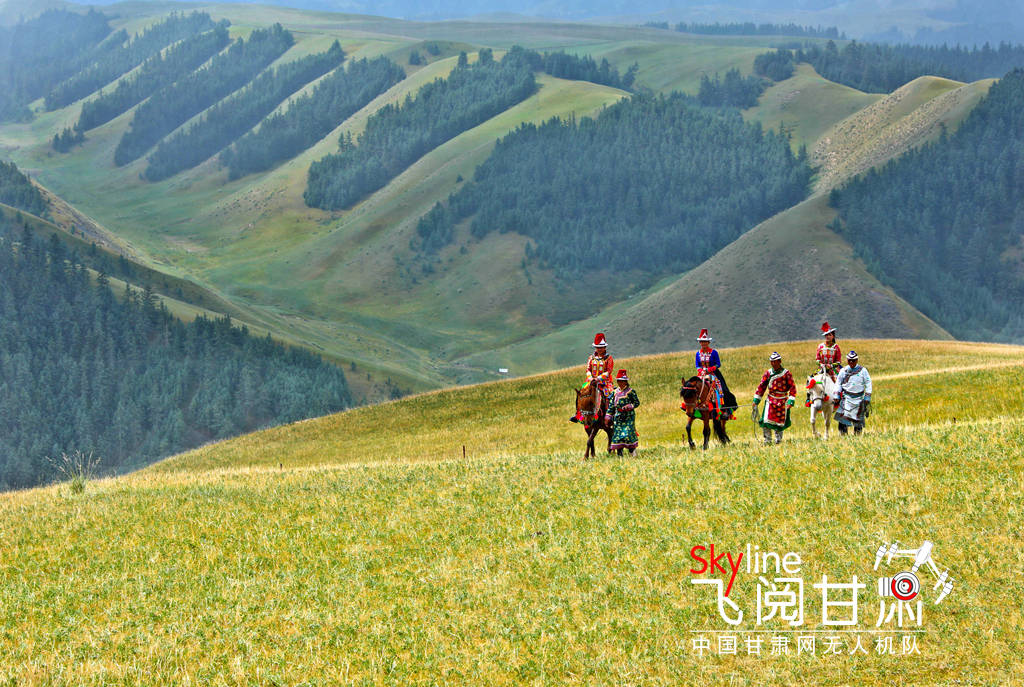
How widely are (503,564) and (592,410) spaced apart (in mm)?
9387

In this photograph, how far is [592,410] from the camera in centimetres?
2528

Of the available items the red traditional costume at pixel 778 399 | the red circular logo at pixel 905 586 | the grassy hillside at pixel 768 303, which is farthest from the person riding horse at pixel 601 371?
the grassy hillside at pixel 768 303

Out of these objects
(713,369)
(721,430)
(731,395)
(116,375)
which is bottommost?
(116,375)

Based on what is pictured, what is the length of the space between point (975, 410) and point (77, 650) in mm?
29098

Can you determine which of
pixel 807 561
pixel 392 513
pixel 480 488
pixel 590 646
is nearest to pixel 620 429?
pixel 480 488

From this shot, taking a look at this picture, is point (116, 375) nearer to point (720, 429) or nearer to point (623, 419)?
point (623, 419)

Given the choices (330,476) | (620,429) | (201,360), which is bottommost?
(201,360)

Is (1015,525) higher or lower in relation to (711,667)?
higher

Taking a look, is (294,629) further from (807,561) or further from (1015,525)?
(1015,525)

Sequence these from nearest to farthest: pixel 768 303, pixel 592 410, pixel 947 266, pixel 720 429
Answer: pixel 592 410, pixel 720 429, pixel 768 303, pixel 947 266

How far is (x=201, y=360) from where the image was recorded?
16238 cm

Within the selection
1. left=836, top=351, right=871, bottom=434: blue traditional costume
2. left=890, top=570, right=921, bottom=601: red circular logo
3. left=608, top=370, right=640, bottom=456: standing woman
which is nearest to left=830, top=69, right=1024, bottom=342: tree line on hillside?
left=836, top=351, right=871, bottom=434: blue traditional costume

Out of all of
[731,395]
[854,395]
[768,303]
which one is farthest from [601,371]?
[768,303]

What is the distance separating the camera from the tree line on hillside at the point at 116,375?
144625mm
